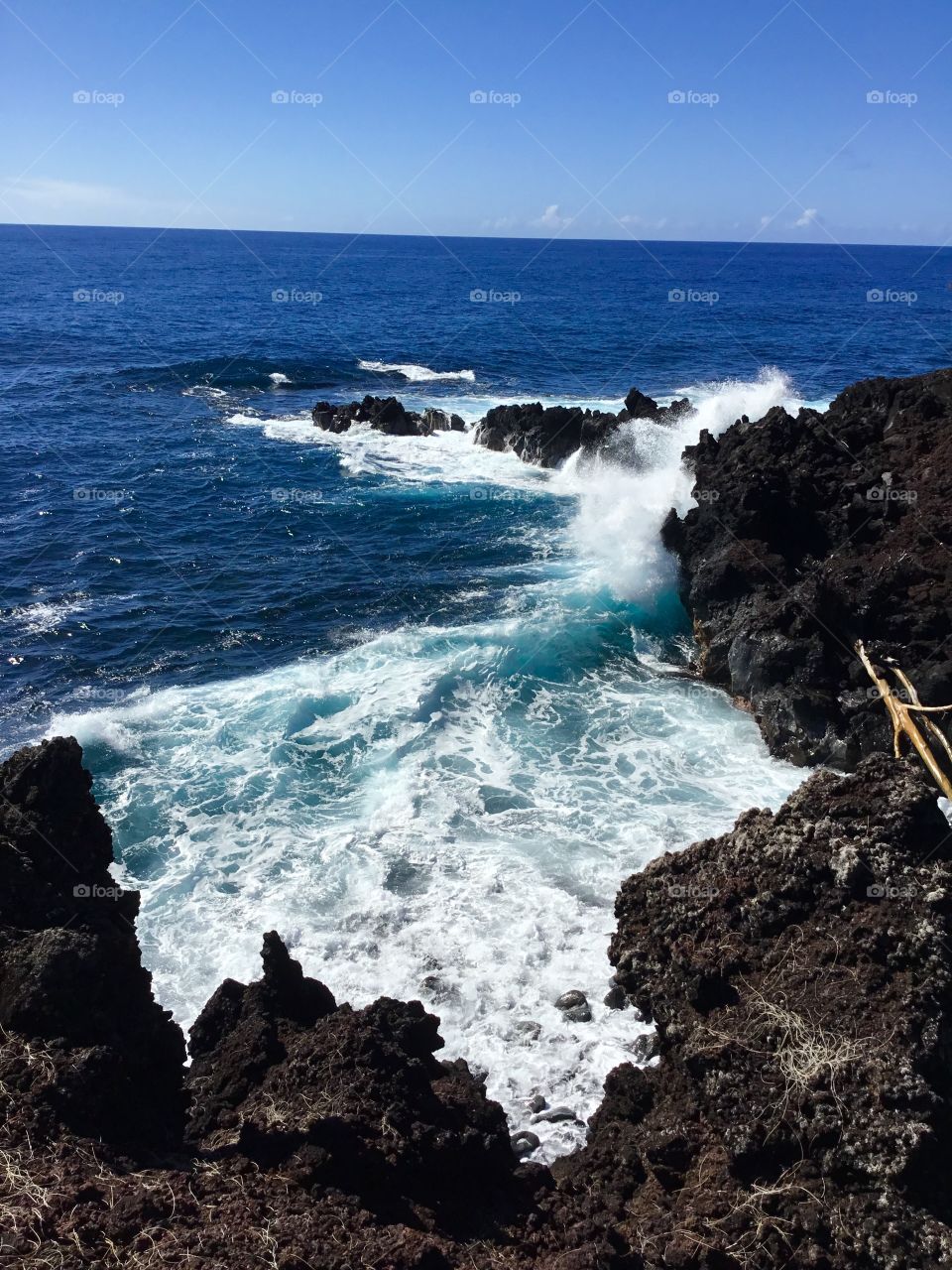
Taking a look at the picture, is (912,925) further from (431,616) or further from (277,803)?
(431,616)

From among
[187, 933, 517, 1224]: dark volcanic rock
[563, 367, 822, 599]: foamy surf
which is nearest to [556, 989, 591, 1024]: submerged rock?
[187, 933, 517, 1224]: dark volcanic rock

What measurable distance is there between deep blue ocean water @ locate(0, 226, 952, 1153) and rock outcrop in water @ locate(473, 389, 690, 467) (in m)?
1.38

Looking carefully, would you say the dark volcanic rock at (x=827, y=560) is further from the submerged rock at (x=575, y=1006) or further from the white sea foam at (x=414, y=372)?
the white sea foam at (x=414, y=372)

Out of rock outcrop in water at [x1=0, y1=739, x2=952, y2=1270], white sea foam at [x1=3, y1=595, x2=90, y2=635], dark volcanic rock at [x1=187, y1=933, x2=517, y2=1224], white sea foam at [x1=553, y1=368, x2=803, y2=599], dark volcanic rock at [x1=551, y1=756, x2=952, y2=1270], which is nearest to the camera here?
rock outcrop in water at [x1=0, y1=739, x2=952, y2=1270]

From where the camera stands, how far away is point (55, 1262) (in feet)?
22.4

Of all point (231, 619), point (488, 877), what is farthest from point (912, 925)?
point (231, 619)

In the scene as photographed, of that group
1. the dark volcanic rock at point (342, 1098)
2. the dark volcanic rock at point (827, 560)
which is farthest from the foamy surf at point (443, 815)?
the dark volcanic rock at point (342, 1098)

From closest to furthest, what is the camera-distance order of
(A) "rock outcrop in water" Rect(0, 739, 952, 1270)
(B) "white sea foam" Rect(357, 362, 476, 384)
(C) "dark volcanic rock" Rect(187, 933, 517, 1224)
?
(A) "rock outcrop in water" Rect(0, 739, 952, 1270), (C) "dark volcanic rock" Rect(187, 933, 517, 1224), (B) "white sea foam" Rect(357, 362, 476, 384)

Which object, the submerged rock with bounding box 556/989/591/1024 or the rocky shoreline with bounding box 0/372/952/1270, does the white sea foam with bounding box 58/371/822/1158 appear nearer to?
the submerged rock with bounding box 556/989/591/1024

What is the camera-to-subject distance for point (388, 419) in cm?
4803

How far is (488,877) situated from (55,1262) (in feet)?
34.5

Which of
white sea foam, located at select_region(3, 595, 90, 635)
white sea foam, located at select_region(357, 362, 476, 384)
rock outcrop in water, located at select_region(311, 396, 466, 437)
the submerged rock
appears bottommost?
the submerged rock

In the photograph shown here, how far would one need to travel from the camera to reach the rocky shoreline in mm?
7969

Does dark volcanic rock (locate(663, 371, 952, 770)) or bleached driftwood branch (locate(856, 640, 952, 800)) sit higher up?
dark volcanic rock (locate(663, 371, 952, 770))
